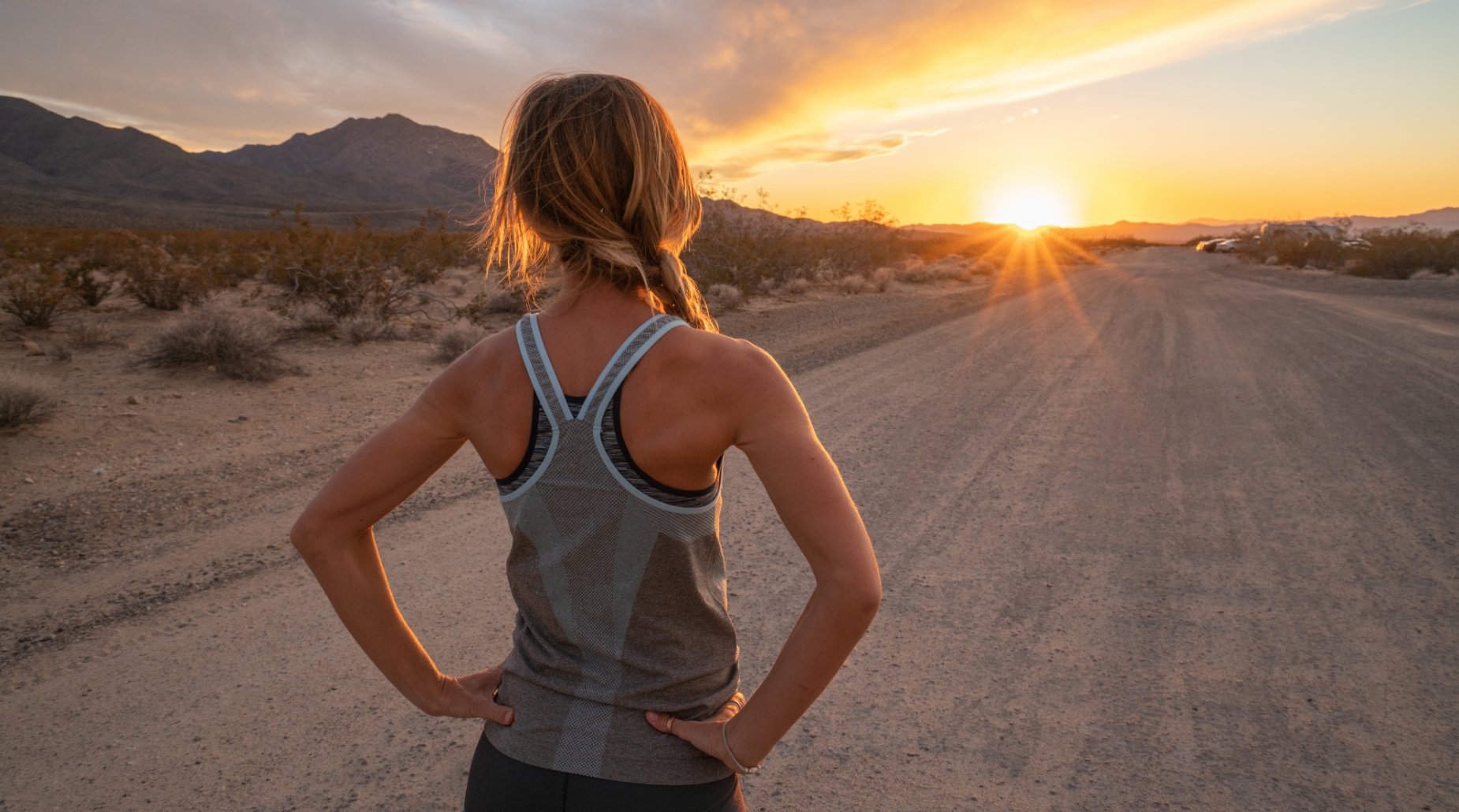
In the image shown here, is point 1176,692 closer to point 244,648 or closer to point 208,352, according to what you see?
point 244,648

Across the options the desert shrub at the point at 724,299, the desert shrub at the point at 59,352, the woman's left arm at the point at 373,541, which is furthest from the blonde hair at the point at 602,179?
the desert shrub at the point at 724,299

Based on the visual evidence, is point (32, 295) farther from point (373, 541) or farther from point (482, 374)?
point (482, 374)

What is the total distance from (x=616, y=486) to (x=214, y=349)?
8.64 m

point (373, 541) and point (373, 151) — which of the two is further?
point (373, 151)

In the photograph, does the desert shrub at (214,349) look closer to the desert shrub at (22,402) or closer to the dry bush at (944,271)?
the desert shrub at (22,402)

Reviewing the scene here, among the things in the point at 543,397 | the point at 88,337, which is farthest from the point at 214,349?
the point at 543,397

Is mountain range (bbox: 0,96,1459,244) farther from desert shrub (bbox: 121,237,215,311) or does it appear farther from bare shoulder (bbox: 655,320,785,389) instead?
bare shoulder (bbox: 655,320,785,389)

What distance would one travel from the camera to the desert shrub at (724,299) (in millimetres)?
15258

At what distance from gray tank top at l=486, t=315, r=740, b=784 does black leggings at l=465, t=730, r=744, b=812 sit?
0.04 ft

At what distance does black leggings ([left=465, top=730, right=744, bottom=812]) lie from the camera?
1.03m

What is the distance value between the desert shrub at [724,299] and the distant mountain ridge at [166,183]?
43.9 meters

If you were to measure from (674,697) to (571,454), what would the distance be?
1.34 ft

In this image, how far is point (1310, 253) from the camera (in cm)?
2959

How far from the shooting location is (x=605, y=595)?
3.49 ft
